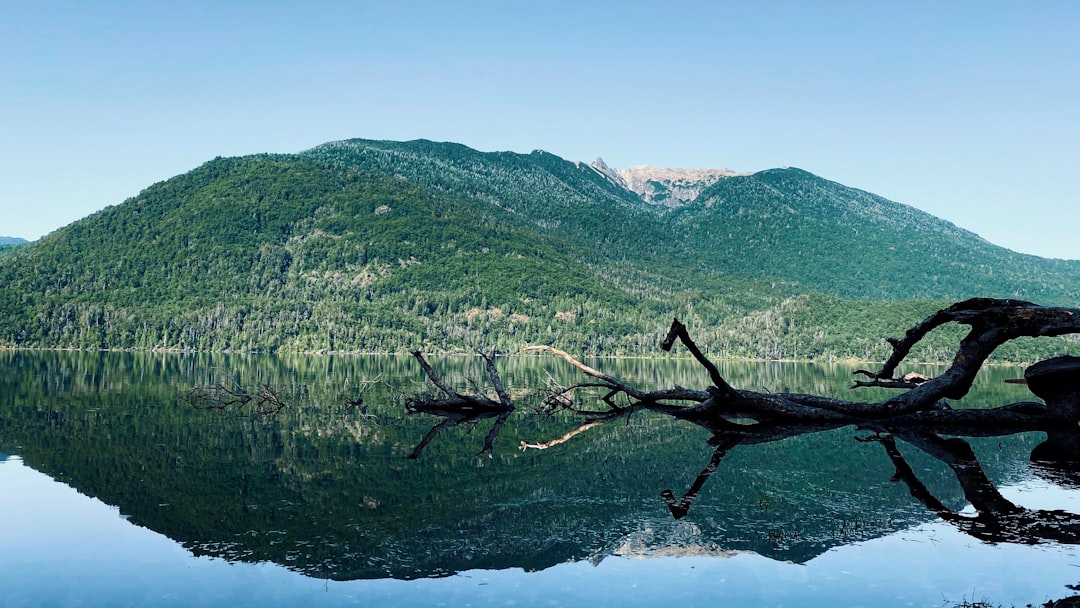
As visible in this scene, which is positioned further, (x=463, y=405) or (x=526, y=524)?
(x=463, y=405)

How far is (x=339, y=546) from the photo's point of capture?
49.0 feet

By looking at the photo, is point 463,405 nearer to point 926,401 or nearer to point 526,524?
point 926,401

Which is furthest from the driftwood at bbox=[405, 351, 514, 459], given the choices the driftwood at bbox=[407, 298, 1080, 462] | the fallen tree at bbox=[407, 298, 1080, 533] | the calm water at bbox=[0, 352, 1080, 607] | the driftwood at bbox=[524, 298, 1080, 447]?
the calm water at bbox=[0, 352, 1080, 607]

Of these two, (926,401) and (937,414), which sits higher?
(926,401)

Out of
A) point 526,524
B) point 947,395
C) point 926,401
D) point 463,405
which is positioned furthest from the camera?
point 463,405

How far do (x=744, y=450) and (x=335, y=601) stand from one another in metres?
15.9

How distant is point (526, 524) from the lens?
1664 centimetres

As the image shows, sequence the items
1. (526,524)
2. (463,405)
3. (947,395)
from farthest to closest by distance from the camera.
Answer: (463,405) < (947,395) < (526,524)

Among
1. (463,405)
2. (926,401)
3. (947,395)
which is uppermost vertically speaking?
(947,395)

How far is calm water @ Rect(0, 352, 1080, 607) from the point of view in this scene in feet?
42.1

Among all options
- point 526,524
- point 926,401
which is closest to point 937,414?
point 926,401

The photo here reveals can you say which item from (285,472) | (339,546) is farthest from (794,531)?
(285,472)

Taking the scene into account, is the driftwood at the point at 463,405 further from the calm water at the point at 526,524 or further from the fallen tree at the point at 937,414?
the calm water at the point at 526,524

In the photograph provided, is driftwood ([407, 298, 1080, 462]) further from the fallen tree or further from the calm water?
the calm water
